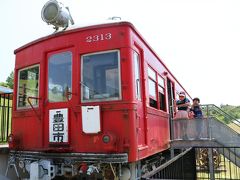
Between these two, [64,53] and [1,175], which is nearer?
[64,53]

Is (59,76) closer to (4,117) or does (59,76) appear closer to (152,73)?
(152,73)

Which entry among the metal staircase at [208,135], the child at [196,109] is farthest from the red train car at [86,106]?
the child at [196,109]

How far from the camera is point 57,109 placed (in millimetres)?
5707

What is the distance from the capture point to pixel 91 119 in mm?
5152

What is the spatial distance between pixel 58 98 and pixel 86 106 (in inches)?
35.2

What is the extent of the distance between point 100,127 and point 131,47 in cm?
159

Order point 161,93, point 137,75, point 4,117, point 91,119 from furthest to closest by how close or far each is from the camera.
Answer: point 4,117 < point 161,93 < point 137,75 < point 91,119

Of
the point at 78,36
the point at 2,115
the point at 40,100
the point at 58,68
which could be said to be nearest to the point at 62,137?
the point at 40,100

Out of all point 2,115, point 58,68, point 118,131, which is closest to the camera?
point 118,131

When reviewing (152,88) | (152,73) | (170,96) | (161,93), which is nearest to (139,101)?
(152,88)

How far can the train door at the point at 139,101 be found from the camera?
529cm

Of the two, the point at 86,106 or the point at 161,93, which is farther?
the point at 161,93

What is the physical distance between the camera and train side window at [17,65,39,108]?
6.28 m

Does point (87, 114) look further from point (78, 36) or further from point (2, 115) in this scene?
point (2, 115)
